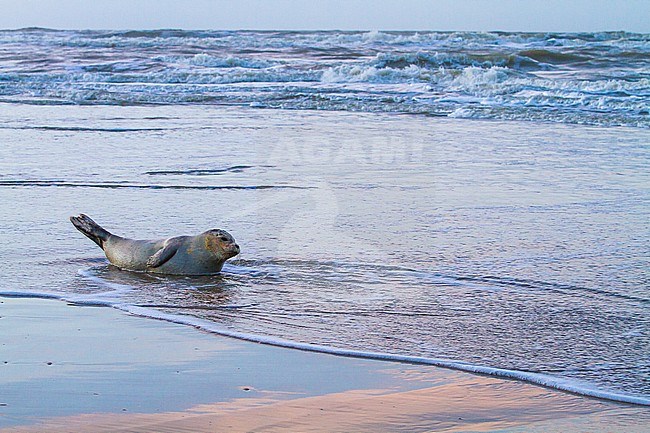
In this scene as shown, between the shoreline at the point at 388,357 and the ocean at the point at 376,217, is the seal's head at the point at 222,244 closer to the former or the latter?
the ocean at the point at 376,217

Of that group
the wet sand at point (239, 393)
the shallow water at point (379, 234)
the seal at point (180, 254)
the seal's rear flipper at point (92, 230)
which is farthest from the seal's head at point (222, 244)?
the wet sand at point (239, 393)

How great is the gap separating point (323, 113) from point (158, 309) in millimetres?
11085

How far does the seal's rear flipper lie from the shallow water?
5.2 inches

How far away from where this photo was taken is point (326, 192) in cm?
862

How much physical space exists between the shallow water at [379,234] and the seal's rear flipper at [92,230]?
0.43 ft

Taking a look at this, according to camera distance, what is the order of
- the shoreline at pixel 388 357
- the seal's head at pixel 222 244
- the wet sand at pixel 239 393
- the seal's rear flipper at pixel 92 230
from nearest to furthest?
the wet sand at pixel 239 393
the shoreline at pixel 388 357
the seal's head at pixel 222 244
the seal's rear flipper at pixel 92 230

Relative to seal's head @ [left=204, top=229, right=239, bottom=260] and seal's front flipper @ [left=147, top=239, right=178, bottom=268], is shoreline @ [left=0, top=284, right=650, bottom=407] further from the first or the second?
seal's head @ [left=204, top=229, right=239, bottom=260]

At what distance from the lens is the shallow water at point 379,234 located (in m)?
4.75

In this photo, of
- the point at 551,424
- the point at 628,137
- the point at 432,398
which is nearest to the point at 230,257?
the point at 432,398

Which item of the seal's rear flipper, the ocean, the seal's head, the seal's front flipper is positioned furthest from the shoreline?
the seal's rear flipper

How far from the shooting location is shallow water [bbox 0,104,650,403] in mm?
4746

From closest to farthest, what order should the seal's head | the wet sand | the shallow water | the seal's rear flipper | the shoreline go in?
the wet sand
the shoreline
the shallow water
the seal's head
the seal's rear flipper

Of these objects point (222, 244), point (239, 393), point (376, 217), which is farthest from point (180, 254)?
point (239, 393)

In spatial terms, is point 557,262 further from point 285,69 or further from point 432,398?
point 285,69
